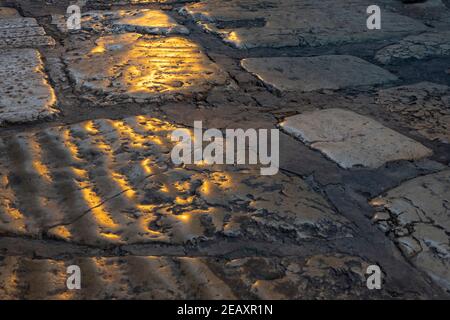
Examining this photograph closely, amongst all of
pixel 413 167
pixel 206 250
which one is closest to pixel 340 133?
pixel 413 167

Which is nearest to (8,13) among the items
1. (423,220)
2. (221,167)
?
(221,167)

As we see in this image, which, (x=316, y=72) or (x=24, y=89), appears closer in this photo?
(x=24, y=89)

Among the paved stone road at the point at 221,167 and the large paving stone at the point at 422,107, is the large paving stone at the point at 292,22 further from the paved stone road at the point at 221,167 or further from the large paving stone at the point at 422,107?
the large paving stone at the point at 422,107

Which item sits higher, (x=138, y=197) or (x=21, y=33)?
(x=21, y=33)

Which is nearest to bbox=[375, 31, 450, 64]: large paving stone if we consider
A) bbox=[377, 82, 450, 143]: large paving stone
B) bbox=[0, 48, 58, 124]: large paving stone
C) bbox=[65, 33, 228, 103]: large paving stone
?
bbox=[377, 82, 450, 143]: large paving stone

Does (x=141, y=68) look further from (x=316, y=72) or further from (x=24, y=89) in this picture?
(x=316, y=72)
